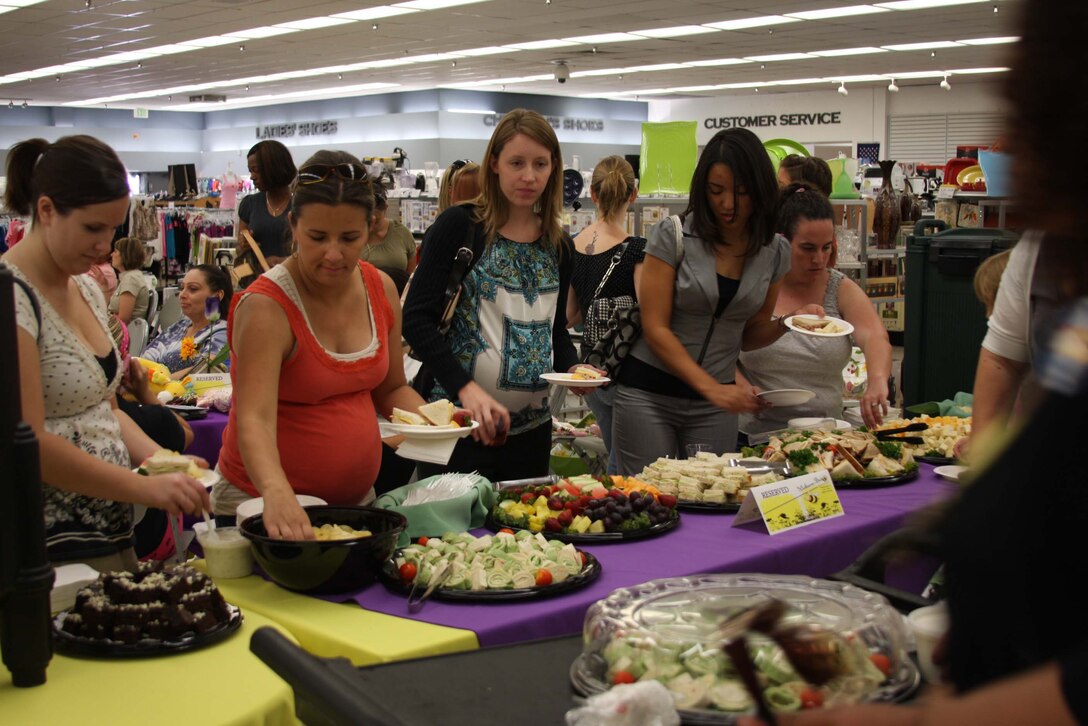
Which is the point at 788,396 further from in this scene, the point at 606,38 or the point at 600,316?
the point at 606,38

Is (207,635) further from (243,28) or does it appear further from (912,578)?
(243,28)

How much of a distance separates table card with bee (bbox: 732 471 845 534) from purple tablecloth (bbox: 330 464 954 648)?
1.0 inches

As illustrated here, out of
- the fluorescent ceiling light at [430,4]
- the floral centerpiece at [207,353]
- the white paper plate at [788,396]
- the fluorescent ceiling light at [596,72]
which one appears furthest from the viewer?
the fluorescent ceiling light at [596,72]

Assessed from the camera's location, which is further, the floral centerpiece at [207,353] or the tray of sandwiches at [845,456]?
the floral centerpiece at [207,353]

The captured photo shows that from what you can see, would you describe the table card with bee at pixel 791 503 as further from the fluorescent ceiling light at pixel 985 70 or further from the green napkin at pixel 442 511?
the fluorescent ceiling light at pixel 985 70

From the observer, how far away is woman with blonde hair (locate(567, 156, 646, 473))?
379 centimetres

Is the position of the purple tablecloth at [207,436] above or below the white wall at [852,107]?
below

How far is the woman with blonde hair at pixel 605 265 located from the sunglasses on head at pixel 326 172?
123 cm

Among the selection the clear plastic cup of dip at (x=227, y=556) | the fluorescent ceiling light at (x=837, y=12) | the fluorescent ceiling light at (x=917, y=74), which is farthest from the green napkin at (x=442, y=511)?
the fluorescent ceiling light at (x=917, y=74)

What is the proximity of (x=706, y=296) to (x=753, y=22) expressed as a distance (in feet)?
39.1

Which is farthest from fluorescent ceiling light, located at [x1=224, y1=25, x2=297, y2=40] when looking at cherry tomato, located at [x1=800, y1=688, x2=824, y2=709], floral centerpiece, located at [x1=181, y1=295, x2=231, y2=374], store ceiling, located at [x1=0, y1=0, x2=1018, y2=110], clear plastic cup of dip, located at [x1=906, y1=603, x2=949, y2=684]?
cherry tomato, located at [x1=800, y1=688, x2=824, y2=709]

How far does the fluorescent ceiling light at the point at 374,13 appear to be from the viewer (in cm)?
1289

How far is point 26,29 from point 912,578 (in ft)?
47.9

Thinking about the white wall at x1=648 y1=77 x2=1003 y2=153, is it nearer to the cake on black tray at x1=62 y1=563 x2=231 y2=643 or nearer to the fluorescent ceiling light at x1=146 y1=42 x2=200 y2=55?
the fluorescent ceiling light at x1=146 y1=42 x2=200 y2=55
